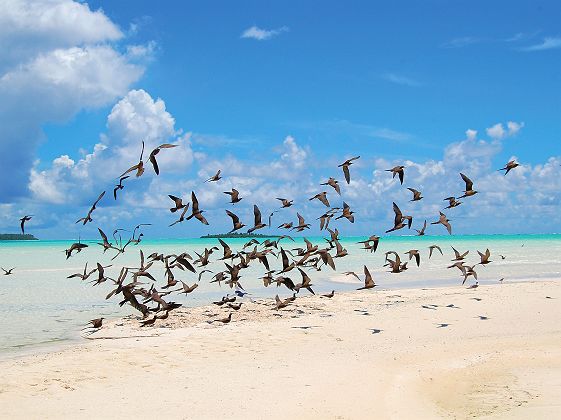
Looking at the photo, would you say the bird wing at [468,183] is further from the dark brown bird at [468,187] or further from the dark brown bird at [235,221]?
the dark brown bird at [235,221]

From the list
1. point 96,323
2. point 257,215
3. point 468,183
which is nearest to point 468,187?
point 468,183

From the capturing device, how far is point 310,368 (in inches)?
470

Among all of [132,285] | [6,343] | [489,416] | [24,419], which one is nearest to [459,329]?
[489,416]

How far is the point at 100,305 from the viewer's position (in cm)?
2348

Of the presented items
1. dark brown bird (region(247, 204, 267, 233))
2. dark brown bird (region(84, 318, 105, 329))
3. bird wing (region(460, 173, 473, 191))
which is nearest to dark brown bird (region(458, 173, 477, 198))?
bird wing (region(460, 173, 473, 191))

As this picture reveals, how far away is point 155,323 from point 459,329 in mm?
8815

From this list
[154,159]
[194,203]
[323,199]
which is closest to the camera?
[154,159]

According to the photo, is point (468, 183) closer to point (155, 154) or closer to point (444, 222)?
point (444, 222)

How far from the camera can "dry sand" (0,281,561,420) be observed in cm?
966

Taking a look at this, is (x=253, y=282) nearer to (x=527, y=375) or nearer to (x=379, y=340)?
(x=379, y=340)

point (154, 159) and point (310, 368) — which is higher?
point (154, 159)

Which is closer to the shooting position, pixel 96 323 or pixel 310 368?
pixel 310 368

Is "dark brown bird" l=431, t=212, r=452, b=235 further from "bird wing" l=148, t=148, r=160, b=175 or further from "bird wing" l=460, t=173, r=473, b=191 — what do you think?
"bird wing" l=148, t=148, r=160, b=175

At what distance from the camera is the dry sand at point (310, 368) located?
9.66m
